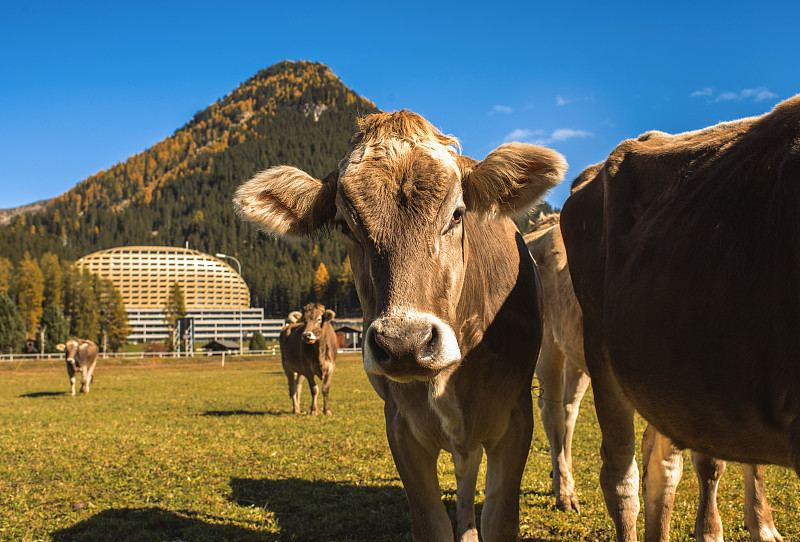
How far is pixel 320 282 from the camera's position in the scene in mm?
142500

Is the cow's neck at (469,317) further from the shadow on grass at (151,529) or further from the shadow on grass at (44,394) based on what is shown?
the shadow on grass at (44,394)

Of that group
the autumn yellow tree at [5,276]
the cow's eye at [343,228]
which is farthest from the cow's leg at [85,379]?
the autumn yellow tree at [5,276]

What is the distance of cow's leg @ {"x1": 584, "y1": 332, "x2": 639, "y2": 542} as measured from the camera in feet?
11.1

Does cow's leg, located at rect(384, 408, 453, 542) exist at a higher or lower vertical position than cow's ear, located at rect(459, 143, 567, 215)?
lower

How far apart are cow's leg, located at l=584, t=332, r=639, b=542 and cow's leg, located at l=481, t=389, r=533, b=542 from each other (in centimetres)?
58

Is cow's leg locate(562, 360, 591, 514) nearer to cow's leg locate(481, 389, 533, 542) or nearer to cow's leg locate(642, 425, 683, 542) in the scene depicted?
cow's leg locate(481, 389, 533, 542)

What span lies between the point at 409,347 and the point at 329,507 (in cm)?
498

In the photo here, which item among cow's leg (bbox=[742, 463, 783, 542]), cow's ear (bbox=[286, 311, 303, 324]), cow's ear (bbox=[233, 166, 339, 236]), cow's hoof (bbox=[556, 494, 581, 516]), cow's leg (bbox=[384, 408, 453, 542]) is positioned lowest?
cow's hoof (bbox=[556, 494, 581, 516])

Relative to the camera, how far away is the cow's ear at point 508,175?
10.7 feet

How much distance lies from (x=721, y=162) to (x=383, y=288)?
1470 millimetres

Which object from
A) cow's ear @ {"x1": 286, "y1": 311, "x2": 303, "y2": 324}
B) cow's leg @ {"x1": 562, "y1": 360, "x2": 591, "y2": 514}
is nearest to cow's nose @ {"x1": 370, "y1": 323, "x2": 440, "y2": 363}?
cow's leg @ {"x1": 562, "y1": 360, "x2": 591, "y2": 514}

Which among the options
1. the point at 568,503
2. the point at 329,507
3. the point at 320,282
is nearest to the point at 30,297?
the point at 320,282

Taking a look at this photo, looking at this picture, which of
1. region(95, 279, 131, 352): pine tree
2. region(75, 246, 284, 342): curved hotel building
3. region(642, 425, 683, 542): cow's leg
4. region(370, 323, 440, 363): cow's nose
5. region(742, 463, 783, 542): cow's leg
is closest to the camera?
region(370, 323, 440, 363): cow's nose

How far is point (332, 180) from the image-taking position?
3.48 m
